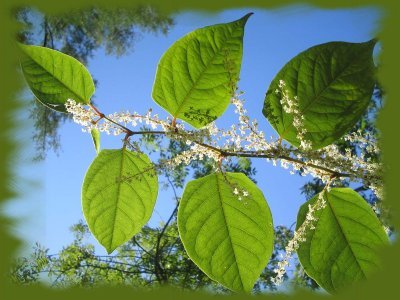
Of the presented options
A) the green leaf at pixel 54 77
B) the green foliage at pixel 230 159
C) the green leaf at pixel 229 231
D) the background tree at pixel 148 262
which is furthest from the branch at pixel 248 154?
the background tree at pixel 148 262

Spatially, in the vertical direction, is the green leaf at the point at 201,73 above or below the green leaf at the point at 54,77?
below

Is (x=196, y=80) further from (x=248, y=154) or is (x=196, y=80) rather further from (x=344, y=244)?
(x=344, y=244)

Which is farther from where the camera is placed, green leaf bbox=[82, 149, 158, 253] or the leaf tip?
green leaf bbox=[82, 149, 158, 253]

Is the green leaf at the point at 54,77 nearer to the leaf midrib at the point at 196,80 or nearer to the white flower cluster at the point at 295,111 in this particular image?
the leaf midrib at the point at 196,80

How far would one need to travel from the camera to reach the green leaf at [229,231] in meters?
1.15

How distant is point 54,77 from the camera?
4.03ft

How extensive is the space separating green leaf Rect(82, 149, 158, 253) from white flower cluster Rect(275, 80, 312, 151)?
411 mm

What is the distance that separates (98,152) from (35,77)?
0.27 meters

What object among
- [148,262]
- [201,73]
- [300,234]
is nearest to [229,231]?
[300,234]

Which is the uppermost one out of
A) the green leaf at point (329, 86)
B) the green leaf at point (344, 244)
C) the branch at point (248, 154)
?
the green leaf at point (329, 86)

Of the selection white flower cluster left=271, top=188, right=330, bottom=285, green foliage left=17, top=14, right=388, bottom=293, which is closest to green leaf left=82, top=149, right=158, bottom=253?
green foliage left=17, top=14, right=388, bottom=293

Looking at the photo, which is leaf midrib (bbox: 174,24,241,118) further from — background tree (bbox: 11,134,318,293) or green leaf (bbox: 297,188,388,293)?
background tree (bbox: 11,134,318,293)

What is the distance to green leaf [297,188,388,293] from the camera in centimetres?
115

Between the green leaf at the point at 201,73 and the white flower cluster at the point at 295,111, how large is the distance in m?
0.12
